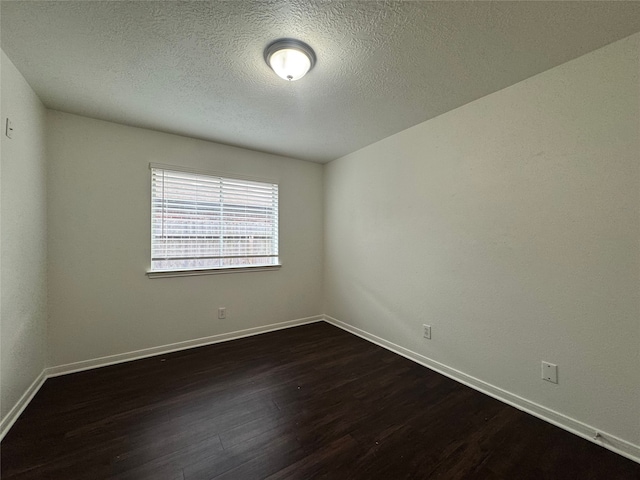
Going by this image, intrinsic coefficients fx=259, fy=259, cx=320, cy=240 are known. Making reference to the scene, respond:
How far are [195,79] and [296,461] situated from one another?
8.32 ft

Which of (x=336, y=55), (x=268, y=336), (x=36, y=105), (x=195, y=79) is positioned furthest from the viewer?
(x=268, y=336)

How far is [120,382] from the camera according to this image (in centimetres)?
220

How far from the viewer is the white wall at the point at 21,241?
5.39 feet

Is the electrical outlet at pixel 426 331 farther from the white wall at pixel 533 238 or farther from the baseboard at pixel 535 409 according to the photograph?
the baseboard at pixel 535 409

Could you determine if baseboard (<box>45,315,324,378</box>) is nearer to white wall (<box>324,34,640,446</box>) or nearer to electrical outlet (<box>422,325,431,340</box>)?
white wall (<box>324,34,640,446</box>)

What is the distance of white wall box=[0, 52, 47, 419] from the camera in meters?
1.64

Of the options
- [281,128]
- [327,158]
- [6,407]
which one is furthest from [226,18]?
[6,407]

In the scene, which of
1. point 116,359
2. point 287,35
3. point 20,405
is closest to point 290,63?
point 287,35

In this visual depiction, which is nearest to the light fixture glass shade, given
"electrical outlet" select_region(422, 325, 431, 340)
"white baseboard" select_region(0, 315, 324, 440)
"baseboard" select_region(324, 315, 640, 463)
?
"electrical outlet" select_region(422, 325, 431, 340)

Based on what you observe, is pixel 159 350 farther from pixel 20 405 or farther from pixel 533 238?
pixel 533 238

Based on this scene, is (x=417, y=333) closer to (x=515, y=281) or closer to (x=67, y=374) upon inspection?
(x=515, y=281)

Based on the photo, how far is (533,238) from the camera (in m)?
1.84

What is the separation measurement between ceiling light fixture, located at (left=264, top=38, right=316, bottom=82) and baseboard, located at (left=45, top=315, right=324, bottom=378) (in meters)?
2.81

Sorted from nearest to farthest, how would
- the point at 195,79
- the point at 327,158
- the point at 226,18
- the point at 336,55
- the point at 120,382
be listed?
the point at 226,18
the point at 336,55
the point at 195,79
the point at 120,382
the point at 327,158
